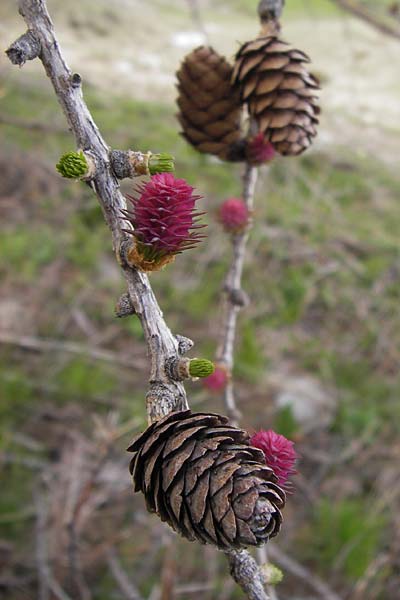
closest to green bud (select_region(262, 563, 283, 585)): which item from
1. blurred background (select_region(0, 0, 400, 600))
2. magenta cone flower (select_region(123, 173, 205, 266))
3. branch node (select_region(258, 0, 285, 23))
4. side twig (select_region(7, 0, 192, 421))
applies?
side twig (select_region(7, 0, 192, 421))

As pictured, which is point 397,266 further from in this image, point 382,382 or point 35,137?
point 35,137

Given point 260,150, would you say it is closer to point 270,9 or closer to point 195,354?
point 270,9

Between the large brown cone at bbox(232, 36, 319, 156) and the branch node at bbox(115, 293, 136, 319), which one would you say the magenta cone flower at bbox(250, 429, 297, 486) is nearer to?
the branch node at bbox(115, 293, 136, 319)

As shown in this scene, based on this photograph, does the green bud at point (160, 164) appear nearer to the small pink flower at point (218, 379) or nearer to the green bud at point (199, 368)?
the green bud at point (199, 368)

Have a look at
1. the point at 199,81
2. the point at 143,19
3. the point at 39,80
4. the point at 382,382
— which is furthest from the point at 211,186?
the point at 143,19

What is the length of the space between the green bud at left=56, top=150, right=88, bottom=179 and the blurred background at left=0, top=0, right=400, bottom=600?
0.97m

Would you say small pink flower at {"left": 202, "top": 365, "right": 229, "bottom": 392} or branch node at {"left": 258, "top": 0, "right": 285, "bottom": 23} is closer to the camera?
branch node at {"left": 258, "top": 0, "right": 285, "bottom": 23}

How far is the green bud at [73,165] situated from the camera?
2.46 feet

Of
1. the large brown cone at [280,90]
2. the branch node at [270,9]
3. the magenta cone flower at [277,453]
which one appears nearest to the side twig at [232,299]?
the large brown cone at [280,90]

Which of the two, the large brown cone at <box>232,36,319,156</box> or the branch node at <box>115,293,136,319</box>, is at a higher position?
the large brown cone at <box>232,36,319,156</box>

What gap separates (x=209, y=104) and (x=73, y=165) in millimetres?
567

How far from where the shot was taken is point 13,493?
2.54 metres

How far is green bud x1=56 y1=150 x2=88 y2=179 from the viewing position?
749mm

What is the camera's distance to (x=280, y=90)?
3.70 feet
